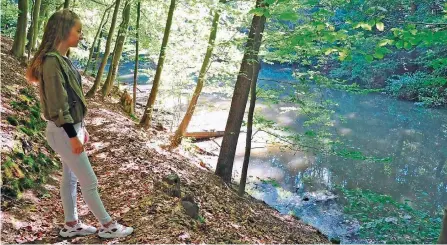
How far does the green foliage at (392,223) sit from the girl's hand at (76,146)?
5358 millimetres

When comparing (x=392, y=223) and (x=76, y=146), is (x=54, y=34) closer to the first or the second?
(x=76, y=146)

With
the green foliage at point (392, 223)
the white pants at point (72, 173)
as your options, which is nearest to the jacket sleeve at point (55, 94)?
the white pants at point (72, 173)

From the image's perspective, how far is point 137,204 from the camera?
4.42 m

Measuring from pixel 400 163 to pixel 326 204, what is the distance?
554cm

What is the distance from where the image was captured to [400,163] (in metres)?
14.3

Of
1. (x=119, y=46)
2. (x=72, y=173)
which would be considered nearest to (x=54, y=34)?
(x=72, y=173)

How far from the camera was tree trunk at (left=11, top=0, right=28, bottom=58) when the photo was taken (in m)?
10.2

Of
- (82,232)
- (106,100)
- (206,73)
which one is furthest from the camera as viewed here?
(106,100)

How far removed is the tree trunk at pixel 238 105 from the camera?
740 centimetres

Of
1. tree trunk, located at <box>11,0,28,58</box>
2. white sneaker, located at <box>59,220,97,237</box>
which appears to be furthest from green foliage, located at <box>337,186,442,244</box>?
tree trunk, located at <box>11,0,28,58</box>

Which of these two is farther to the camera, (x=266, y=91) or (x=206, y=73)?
(x=206, y=73)

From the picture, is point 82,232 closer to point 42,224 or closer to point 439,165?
point 42,224

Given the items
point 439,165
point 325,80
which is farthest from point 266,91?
point 439,165

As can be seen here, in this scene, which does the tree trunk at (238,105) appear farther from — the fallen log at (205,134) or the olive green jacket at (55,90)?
the fallen log at (205,134)
